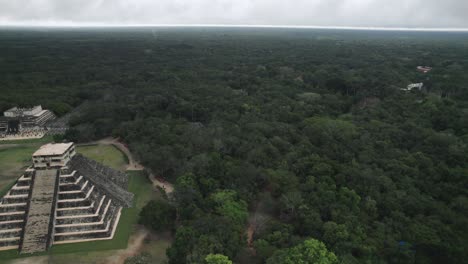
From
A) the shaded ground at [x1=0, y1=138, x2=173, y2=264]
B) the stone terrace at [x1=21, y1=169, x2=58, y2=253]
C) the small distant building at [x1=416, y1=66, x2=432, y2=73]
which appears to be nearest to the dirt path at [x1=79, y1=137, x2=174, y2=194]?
the shaded ground at [x1=0, y1=138, x2=173, y2=264]

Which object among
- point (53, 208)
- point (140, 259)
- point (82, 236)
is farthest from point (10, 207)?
point (140, 259)

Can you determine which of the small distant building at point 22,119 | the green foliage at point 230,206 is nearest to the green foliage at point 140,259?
the green foliage at point 230,206

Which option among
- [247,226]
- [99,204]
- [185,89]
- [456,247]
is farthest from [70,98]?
[456,247]

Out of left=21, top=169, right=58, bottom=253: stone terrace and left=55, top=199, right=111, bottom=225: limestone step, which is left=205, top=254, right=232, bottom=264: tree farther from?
left=21, top=169, right=58, bottom=253: stone terrace

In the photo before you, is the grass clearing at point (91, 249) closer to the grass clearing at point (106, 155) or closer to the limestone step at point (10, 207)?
the limestone step at point (10, 207)

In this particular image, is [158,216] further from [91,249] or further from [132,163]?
[132,163]

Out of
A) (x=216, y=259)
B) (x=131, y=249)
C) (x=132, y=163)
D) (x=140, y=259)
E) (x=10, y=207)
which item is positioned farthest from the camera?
(x=132, y=163)
